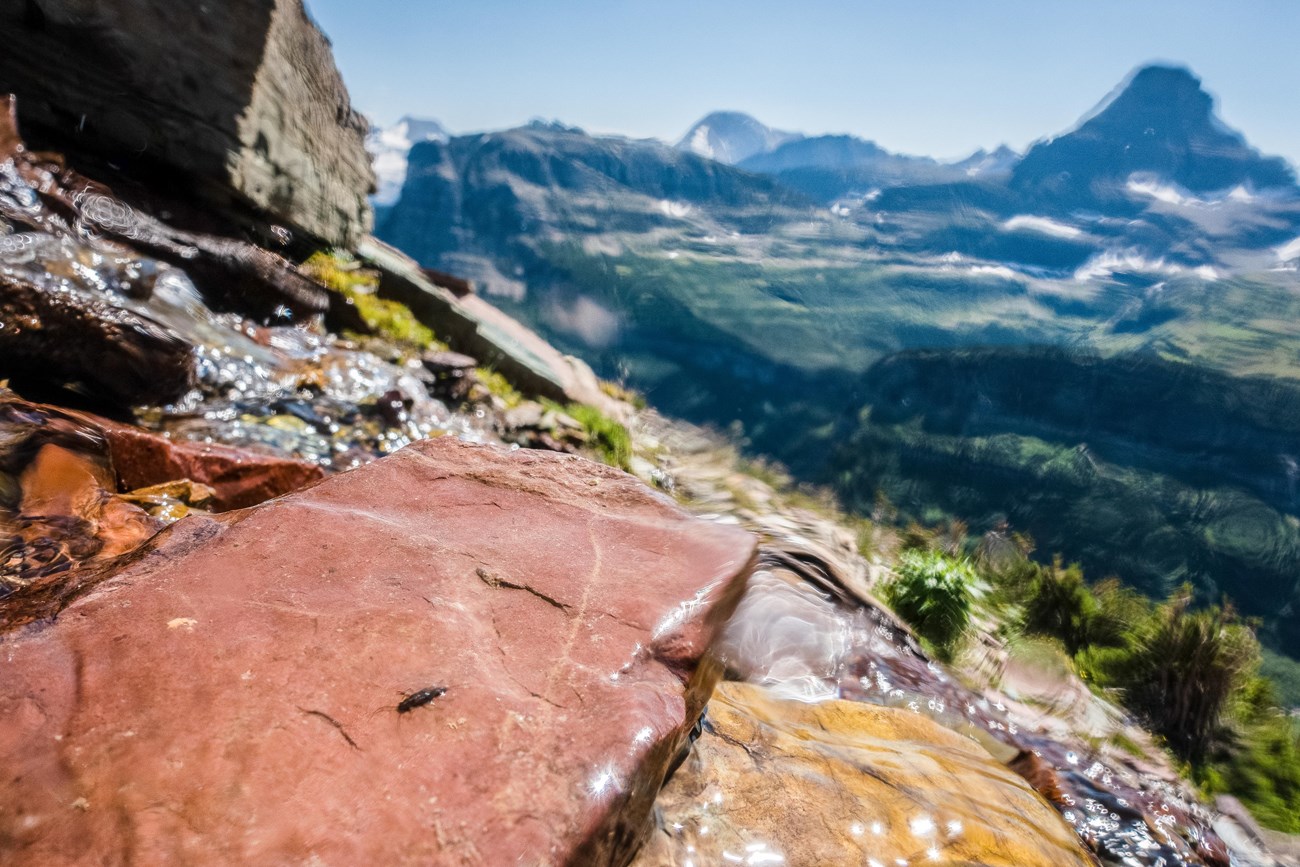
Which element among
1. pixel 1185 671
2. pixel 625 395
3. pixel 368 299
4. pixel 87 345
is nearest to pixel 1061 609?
pixel 1185 671

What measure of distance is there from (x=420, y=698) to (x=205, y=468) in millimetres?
2927

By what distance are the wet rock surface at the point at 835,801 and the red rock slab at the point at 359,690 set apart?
536mm

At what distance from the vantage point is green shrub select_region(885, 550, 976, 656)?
22.6 feet

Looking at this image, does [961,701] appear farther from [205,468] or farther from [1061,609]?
[205,468]

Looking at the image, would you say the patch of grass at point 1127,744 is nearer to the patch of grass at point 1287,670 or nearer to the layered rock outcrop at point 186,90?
the layered rock outcrop at point 186,90

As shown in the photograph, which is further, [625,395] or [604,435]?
[625,395]

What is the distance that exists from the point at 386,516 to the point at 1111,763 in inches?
244

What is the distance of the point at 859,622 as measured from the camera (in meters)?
5.79

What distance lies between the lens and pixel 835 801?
9.98 feet

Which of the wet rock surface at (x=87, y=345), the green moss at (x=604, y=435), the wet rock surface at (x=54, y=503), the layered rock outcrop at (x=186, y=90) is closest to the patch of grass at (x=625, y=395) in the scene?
the green moss at (x=604, y=435)

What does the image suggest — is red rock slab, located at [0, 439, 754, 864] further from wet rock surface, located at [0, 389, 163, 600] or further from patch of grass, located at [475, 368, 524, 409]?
patch of grass, located at [475, 368, 524, 409]

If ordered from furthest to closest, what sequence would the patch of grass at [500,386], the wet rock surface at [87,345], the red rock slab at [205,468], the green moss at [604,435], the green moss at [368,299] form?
the patch of grass at [500,386]
the green moss at [368,299]
the green moss at [604,435]
the wet rock surface at [87,345]
the red rock slab at [205,468]

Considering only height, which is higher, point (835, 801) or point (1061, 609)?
point (835, 801)

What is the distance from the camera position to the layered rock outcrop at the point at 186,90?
7098 mm
